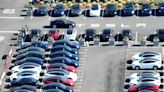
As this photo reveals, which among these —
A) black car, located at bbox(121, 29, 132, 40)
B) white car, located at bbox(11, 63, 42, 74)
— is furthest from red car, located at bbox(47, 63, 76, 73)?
black car, located at bbox(121, 29, 132, 40)

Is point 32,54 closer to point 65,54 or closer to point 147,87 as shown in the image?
point 65,54

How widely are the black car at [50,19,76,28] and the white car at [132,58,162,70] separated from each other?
63.9ft

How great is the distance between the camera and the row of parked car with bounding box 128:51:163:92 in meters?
104

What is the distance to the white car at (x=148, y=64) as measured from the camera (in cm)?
10960

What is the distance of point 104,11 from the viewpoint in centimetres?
12938

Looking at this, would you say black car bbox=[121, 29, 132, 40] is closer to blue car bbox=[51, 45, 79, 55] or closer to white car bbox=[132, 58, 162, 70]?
blue car bbox=[51, 45, 79, 55]

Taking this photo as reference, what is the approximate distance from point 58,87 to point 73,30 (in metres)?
19.4

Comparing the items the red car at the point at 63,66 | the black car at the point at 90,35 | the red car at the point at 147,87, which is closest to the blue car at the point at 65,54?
the red car at the point at 63,66

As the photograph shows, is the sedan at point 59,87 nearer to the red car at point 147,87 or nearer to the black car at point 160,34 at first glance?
the red car at point 147,87

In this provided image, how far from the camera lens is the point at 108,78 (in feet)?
359

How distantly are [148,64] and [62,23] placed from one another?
75.7 ft

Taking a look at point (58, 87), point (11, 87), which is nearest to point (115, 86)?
point (58, 87)

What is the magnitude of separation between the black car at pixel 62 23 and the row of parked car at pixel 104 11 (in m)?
4.40

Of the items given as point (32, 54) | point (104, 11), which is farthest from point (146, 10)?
point (32, 54)
